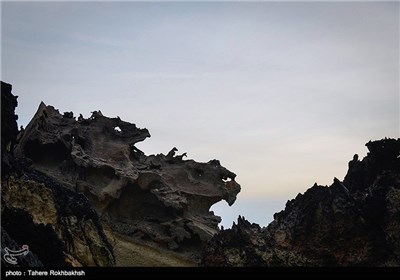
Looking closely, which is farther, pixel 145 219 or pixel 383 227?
pixel 145 219

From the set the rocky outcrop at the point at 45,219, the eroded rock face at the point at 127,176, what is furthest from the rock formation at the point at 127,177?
the rocky outcrop at the point at 45,219

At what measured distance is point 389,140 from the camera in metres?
25.9

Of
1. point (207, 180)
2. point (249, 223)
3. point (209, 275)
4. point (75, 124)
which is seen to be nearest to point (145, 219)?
point (207, 180)

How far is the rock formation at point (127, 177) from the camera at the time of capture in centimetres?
3022

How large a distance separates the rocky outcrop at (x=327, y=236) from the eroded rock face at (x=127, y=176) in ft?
27.1

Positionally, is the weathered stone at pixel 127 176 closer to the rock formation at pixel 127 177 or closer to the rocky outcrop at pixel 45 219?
the rock formation at pixel 127 177

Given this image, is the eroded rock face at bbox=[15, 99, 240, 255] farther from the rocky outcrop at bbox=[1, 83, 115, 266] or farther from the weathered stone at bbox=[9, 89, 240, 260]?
the rocky outcrop at bbox=[1, 83, 115, 266]

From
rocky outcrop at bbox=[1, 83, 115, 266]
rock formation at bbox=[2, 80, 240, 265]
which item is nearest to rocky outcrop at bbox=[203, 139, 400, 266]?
rocky outcrop at bbox=[1, 83, 115, 266]

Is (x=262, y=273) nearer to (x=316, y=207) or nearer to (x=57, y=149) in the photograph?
(x=316, y=207)

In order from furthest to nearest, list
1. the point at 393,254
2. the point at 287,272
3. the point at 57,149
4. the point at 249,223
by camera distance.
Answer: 1. the point at 57,149
2. the point at 249,223
3. the point at 393,254
4. the point at 287,272

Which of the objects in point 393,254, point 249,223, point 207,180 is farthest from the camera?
point 207,180

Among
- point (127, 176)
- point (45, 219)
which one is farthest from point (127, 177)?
point (45, 219)

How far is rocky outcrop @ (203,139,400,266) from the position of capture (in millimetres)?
21516

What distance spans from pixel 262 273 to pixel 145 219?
61.2ft
